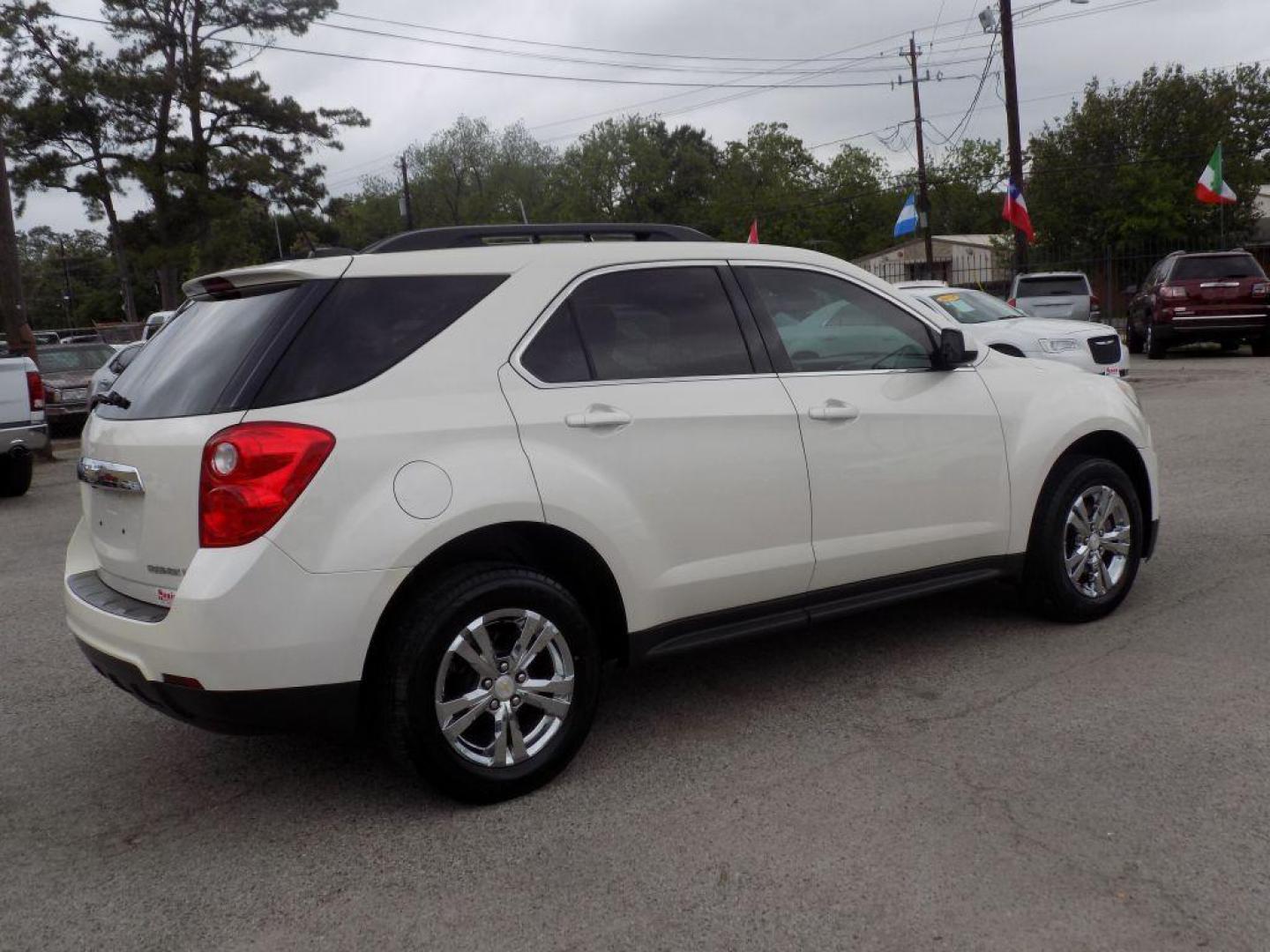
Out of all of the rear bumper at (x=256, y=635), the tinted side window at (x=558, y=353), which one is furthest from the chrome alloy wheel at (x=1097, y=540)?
the rear bumper at (x=256, y=635)

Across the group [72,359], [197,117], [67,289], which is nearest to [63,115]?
[197,117]

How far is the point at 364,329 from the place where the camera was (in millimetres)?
3611

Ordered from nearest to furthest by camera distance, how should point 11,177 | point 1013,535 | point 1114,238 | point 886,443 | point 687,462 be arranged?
point 687,462, point 886,443, point 1013,535, point 11,177, point 1114,238

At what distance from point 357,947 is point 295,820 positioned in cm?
87

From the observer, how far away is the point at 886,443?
452 cm

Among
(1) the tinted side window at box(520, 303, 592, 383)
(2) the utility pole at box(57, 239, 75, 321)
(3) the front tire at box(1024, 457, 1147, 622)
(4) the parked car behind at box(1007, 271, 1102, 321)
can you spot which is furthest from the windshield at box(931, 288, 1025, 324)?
(2) the utility pole at box(57, 239, 75, 321)

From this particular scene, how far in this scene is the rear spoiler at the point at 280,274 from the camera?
143 inches

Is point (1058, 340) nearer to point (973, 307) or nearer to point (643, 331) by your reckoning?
point (973, 307)

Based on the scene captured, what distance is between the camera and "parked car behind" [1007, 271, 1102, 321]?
19.7 meters

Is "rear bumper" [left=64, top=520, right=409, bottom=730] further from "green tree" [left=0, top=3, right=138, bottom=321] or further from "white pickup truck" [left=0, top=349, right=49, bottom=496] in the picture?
"green tree" [left=0, top=3, right=138, bottom=321]

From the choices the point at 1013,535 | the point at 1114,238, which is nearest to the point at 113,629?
the point at 1013,535

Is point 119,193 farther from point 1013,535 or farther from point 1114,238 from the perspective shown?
point 1013,535

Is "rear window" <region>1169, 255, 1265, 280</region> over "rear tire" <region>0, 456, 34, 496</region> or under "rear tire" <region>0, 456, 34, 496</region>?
over

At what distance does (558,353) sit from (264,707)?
4.73ft
